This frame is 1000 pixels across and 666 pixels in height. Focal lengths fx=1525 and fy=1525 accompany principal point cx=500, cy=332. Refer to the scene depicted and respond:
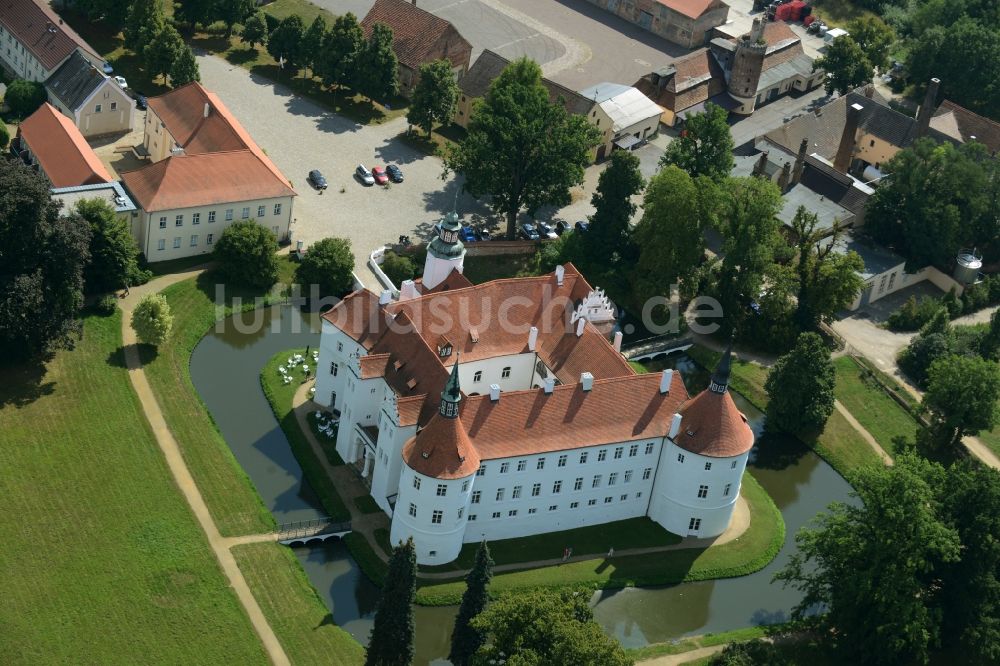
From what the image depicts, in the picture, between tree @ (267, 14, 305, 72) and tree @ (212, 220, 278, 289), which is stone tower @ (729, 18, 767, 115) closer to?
tree @ (267, 14, 305, 72)

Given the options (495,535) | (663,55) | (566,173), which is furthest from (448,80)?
(495,535)

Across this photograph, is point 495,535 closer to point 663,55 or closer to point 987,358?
point 987,358

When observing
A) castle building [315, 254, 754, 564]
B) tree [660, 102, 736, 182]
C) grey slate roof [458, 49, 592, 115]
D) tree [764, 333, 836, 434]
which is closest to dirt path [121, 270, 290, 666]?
castle building [315, 254, 754, 564]

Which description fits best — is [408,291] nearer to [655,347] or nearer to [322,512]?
[322,512]

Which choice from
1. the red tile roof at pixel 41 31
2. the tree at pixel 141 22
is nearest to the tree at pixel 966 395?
the tree at pixel 141 22

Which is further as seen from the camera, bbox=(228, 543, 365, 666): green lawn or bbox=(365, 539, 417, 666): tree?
bbox=(228, 543, 365, 666): green lawn

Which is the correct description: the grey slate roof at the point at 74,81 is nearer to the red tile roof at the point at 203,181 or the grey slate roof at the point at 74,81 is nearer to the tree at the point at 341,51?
the red tile roof at the point at 203,181
